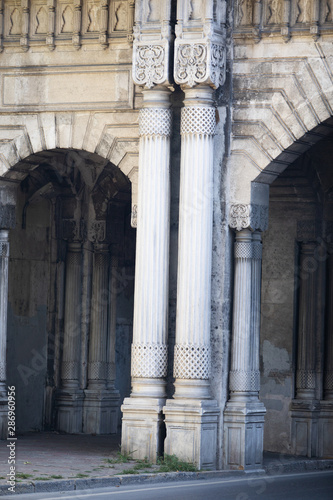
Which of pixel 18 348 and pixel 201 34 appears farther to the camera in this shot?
pixel 18 348

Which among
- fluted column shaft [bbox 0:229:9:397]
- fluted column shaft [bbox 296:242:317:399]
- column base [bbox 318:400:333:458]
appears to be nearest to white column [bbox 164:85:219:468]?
fluted column shaft [bbox 0:229:9:397]

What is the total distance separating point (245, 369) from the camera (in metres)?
15.4

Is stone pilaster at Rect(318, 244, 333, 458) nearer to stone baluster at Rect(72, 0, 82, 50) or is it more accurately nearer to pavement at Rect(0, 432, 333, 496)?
pavement at Rect(0, 432, 333, 496)

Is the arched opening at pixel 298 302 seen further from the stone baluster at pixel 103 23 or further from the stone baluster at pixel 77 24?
the stone baluster at pixel 77 24

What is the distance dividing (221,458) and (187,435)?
64 cm

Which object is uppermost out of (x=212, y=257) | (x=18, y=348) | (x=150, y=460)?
(x=212, y=257)

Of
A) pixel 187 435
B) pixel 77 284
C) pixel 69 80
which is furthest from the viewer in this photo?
pixel 77 284

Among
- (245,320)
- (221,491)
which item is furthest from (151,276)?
(221,491)

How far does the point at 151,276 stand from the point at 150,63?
283cm

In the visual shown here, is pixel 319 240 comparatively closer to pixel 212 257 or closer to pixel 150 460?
pixel 212 257

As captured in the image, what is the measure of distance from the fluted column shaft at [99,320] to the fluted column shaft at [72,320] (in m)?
0.24

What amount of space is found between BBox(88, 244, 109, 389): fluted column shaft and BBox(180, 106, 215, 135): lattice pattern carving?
5.55m

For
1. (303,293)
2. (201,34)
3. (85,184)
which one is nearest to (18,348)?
(85,184)

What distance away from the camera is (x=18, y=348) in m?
19.7
